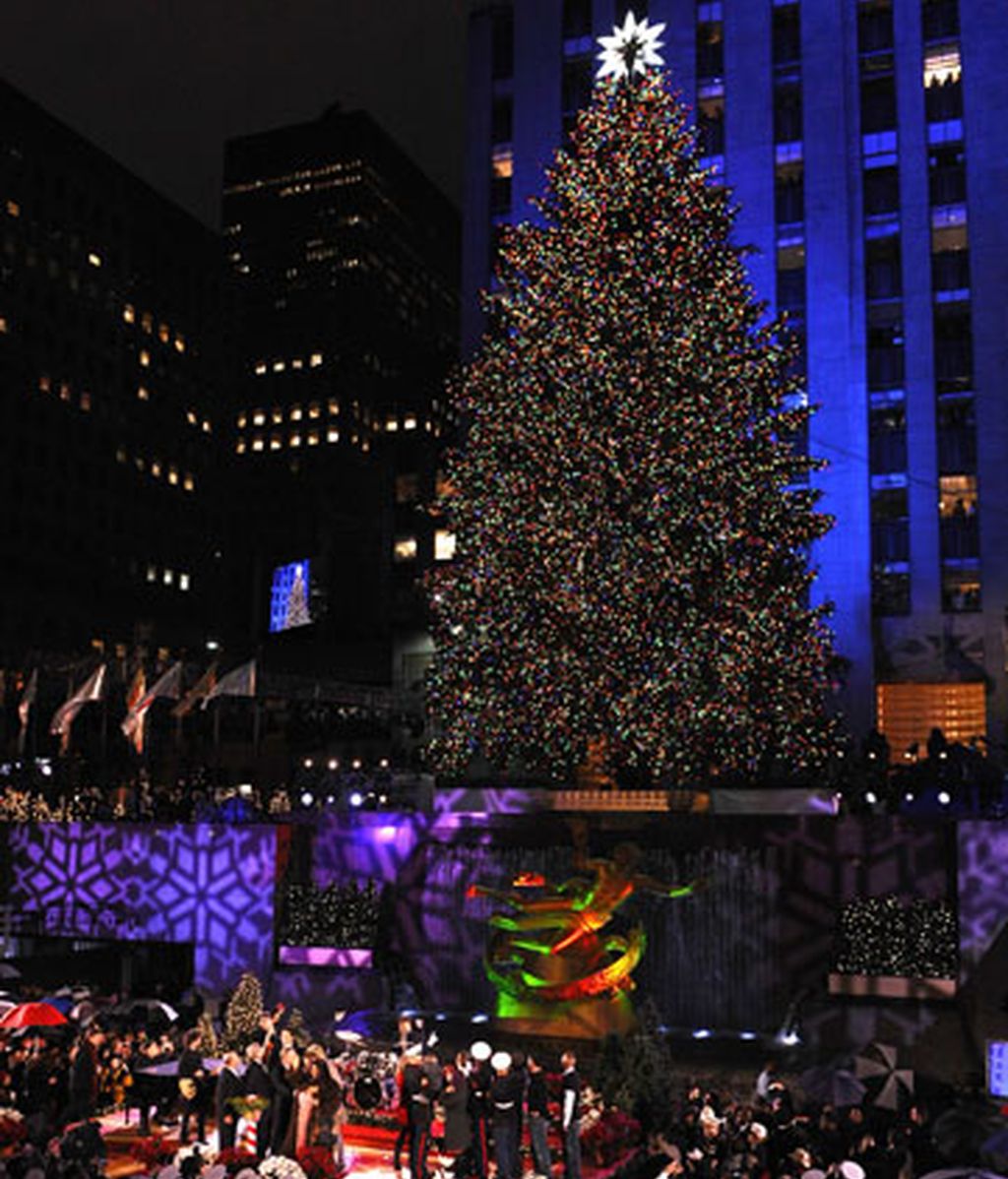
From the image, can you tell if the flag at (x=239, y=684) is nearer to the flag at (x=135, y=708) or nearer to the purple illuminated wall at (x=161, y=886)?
the flag at (x=135, y=708)

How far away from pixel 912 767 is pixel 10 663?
32.8 m

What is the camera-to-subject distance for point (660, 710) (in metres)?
31.1

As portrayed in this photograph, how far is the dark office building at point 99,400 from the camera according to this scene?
110 m

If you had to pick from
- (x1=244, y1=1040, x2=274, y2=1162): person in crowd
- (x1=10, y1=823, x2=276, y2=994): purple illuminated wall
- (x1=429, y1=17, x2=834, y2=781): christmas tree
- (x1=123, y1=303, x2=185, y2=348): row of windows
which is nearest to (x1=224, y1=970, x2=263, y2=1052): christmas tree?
(x1=10, y1=823, x2=276, y2=994): purple illuminated wall

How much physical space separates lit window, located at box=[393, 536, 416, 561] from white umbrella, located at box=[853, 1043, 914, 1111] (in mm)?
79517

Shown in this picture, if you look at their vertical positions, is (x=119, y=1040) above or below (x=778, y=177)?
below

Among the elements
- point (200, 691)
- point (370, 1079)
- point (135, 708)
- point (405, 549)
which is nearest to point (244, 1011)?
point (370, 1079)

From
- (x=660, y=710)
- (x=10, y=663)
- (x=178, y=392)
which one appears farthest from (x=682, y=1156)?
(x=178, y=392)

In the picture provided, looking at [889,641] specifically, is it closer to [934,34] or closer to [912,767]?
[912,767]

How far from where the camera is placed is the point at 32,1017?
21094mm

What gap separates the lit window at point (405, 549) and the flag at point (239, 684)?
6202cm

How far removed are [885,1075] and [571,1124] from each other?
4.19m

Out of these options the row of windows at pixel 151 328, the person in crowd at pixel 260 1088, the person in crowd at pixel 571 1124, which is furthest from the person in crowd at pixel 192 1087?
the row of windows at pixel 151 328

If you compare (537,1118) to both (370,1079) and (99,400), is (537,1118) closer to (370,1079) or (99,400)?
(370,1079)
